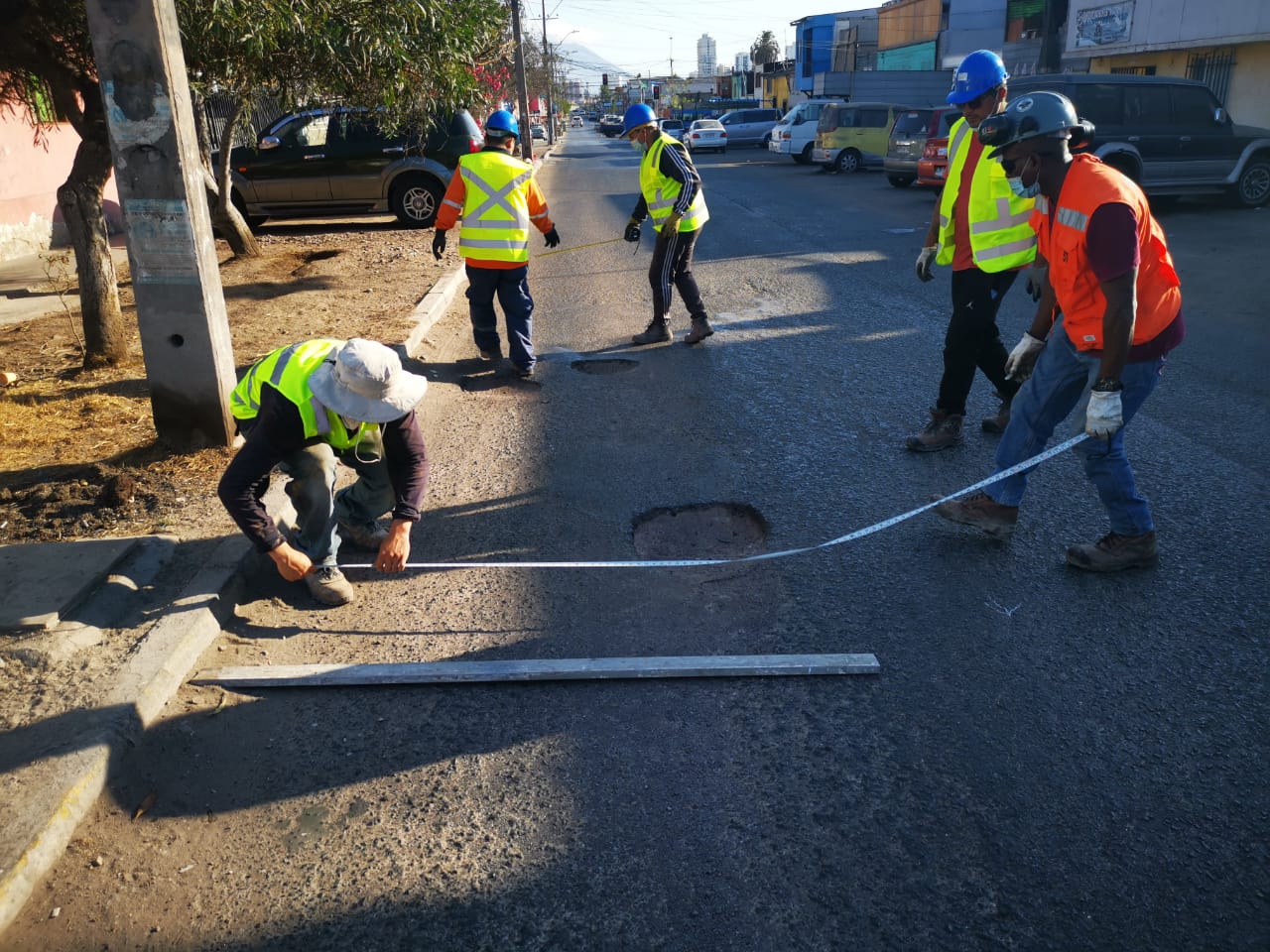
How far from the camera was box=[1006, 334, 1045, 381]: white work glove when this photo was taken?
4422 mm

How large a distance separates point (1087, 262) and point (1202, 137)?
13.9 meters

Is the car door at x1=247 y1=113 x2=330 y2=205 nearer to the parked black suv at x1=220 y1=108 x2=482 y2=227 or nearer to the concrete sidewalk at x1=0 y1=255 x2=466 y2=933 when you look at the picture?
the parked black suv at x1=220 y1=108 x2=482 y2=227

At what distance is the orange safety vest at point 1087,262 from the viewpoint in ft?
11.4

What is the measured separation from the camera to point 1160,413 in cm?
587

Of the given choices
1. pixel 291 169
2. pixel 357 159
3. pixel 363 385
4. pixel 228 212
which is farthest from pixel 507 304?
pixel 291 169

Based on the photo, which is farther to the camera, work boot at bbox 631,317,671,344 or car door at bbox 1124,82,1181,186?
car door at bbox 1124,82,1181,186

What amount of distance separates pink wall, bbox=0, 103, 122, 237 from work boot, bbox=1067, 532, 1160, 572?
41.7 ft

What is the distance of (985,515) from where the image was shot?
4203 mm

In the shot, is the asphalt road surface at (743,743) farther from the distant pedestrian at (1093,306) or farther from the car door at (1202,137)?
the car door at (1202,137)

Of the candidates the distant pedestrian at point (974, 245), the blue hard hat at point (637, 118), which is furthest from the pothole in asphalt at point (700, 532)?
the blue hard hat at point (637, 118)

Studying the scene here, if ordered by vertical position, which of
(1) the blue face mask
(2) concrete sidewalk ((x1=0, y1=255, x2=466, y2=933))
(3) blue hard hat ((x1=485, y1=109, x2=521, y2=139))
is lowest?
(2) concrete sidewalk ((x1=0, y1=255, x2=466, y2=933))

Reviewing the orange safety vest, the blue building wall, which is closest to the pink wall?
the orange safety vest

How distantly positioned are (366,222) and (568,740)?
49.3 feet

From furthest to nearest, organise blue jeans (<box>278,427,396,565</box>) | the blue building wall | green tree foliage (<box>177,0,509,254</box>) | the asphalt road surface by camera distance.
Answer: the blue building wall, green tree foliage (<box>177,0,509,254</box>), blue jeans (<box>278,427,396,565</box>), the asphalt road surface
